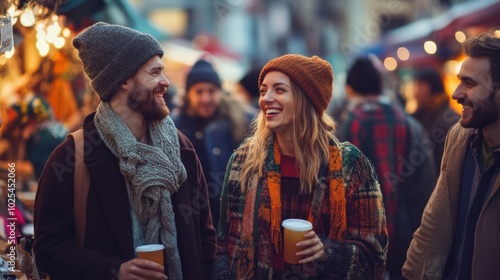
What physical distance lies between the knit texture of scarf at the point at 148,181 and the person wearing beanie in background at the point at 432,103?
4641 millimetres

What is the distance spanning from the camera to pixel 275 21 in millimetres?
54531

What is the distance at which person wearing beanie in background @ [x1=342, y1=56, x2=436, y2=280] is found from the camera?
587 centimetres

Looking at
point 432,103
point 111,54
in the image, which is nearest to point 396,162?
point 432,103

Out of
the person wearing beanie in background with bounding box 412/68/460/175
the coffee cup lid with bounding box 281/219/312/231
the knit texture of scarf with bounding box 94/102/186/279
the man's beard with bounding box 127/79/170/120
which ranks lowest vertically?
the coffee cup lid with bounding box 281/219/312/231

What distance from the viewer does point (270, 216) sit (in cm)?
335

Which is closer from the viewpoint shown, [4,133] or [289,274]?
[289,274]

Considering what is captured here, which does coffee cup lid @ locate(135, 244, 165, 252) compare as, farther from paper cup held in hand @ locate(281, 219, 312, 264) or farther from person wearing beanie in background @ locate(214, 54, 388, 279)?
paper cup held in hand @ locate(281, 219, 312, 264)

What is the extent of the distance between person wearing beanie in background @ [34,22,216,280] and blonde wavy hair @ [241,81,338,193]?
407 millimetres

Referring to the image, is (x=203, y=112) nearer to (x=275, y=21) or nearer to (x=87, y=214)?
(x=87, y=214)

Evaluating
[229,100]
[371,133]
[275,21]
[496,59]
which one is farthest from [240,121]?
[275,21]

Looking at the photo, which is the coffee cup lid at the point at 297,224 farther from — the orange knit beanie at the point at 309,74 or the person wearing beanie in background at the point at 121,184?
the orange knit beanie at the point at 309,74

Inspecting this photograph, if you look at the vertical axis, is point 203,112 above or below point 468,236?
above

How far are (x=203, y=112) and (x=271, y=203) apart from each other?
282 cm

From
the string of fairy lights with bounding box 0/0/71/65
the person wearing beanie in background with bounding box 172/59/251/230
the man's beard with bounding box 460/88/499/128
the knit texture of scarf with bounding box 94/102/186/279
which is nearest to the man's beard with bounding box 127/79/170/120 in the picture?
the knit texture of scarf with bounding box 94/102/186/279
